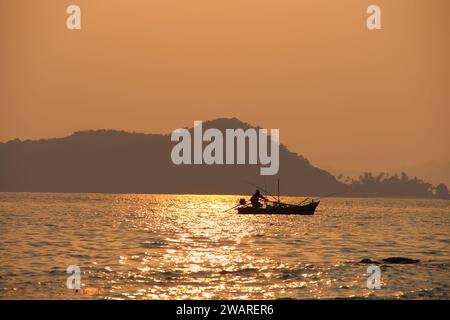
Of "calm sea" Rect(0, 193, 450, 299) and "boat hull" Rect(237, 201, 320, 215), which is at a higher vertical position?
"calm sea" Rect(0, 193, 450, 299)

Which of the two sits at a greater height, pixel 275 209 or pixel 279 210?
pixel 275 209

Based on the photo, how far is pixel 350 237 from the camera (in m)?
72.2

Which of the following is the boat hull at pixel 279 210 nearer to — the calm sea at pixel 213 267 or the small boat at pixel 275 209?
the small boat at pixel 275 209

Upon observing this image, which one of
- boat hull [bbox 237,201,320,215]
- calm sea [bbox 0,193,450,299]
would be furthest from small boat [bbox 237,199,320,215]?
calm sea [bbox 0,193,450,299]

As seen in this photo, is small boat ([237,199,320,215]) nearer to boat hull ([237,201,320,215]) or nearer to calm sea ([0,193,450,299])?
boat hull ([237,201,320,215])

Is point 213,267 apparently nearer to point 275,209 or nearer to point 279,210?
point 275,209

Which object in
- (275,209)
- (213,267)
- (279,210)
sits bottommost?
(279,210)

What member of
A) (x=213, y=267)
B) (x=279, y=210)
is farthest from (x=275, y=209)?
(x=213, y=267)

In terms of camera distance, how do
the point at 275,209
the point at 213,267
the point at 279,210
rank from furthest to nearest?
the point at 279,210 → the point at 275,209 → the point at 213,267

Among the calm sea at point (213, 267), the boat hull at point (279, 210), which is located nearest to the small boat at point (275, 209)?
the boat hull at point (279, 210)

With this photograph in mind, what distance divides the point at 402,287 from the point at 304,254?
1776 cm
